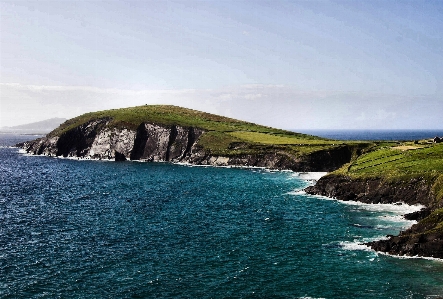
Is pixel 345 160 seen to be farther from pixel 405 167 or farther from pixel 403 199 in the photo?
pixel 403 199

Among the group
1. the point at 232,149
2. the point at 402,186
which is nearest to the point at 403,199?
the point at 402,186

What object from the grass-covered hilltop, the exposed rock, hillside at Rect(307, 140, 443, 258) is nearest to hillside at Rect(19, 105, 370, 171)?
the grass-covered hilltop

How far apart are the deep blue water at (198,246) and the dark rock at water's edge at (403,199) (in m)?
2.53

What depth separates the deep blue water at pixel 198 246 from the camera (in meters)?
45.1

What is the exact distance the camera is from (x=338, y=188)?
Result: 9825 cm

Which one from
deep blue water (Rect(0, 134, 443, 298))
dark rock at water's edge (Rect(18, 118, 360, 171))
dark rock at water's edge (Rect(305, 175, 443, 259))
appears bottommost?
deep blue water (Rect(0, 134, 443, 298))

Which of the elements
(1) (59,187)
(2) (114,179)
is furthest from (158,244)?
(2) (114,179)

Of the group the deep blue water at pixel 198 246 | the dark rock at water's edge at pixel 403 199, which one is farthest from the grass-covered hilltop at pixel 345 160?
the deep blue water at pixel 198 246

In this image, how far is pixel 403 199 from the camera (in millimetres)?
85875

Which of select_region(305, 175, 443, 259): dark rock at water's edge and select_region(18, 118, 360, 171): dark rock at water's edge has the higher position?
select_region(18, 118, 360, 171): dark rock at water's edge

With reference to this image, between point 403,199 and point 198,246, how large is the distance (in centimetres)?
4863

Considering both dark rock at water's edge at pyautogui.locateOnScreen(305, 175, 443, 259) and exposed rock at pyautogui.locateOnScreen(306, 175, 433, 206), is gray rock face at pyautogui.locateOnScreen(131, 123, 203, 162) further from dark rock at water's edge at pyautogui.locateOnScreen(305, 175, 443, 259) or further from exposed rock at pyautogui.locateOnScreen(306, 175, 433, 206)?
dark rock at water's edge at pyautogui.locateOnScreen(305, 175, 443, 259)

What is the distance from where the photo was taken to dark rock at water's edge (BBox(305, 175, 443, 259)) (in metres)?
54.0

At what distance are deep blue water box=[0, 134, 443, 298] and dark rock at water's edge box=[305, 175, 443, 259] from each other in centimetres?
253
